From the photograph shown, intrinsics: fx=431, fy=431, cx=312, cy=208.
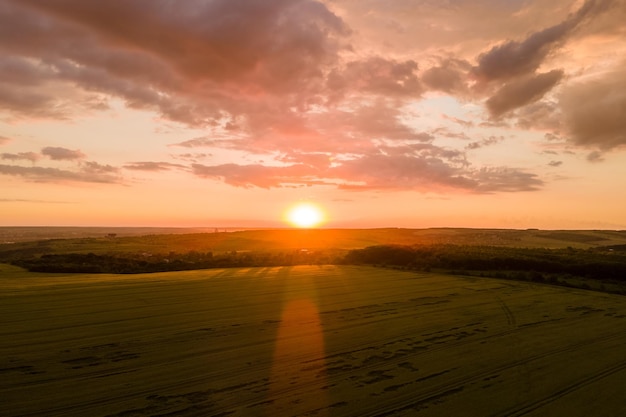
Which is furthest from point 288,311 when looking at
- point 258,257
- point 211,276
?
point 258,257

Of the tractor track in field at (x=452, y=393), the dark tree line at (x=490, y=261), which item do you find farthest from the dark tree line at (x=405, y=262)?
the tractor track in field at (x=452, y=393)

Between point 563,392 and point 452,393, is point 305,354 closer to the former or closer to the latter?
point 452,393

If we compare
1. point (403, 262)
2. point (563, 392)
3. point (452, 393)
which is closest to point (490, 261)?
point (403, 262)

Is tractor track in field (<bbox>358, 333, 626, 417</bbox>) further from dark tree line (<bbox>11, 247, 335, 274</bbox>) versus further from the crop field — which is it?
dark tree line (<bbox>11, 247, 335, 274</bbox>)

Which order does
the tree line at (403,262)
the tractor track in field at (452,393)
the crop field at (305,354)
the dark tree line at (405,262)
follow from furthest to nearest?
the tree line at (403,262)
the dark tree line at (405,262)
the crop field at (305,354)
the tractor track in field at (452,393)

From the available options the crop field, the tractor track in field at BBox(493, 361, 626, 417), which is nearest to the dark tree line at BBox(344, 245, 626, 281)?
the crop field

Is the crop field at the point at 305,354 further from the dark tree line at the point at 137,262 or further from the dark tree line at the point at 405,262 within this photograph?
the dark tree line at the point at 137,262

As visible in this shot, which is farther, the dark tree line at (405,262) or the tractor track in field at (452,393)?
the dark tree line at (405,262)

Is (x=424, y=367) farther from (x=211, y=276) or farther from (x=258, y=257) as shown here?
(x=258, y=257)

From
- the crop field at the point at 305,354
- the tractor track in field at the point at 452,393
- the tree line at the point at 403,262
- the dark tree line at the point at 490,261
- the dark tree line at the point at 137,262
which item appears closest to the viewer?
the tractor track in field at the point at 452,393
